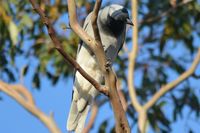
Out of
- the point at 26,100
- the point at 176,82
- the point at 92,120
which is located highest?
the point at 26,100

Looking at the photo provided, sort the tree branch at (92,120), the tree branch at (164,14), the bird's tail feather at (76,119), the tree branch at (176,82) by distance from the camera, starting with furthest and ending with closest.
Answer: the tree branch at (164,14) → the tree branch at (92,120) → the tree branch at (176,82) → the bird's tail feather at (76,119)

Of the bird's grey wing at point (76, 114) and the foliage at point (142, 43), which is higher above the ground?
the foliage at point (142, 43)

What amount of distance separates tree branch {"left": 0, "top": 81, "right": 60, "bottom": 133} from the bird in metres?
1.74

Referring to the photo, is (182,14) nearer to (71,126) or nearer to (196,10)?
(196,10)

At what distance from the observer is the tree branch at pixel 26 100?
209 inches

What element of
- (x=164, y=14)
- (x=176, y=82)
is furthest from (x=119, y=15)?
(x=164, y=14)

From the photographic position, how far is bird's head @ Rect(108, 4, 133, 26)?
323 cm

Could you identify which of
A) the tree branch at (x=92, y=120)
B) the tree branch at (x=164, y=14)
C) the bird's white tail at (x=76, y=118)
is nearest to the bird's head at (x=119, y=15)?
the bird's white tail at (x=76, y=118)

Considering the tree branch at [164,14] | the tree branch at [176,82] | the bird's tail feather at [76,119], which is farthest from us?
the tree branch at [164,14]

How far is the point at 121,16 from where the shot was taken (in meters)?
3.25

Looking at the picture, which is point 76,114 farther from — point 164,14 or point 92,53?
point 164,14

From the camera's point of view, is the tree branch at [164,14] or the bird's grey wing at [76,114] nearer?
the bird's grey wing at [76,114]

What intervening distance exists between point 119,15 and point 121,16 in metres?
0.01

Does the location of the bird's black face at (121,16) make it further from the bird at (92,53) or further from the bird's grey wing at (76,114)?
the bird's grey wing at (76,114)
